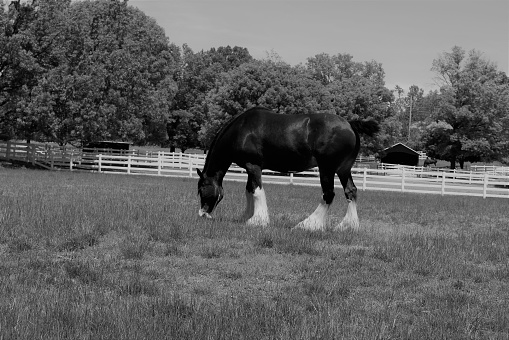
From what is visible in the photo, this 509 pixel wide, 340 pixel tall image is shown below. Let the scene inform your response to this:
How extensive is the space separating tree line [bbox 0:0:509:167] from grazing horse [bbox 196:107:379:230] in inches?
1007

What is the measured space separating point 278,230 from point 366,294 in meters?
3.42

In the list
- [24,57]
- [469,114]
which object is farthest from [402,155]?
[24,57]

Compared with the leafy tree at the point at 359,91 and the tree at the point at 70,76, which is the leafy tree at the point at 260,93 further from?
the tree at the point at 70,76

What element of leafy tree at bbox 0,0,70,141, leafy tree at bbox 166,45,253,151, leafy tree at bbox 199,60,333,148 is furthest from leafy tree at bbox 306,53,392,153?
leafy tree at bbox 0,0,70,141

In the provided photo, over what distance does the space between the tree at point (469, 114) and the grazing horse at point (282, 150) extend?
4090 centimetres

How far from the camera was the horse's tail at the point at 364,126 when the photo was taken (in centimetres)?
1137

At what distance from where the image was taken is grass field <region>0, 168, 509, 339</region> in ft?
14.9

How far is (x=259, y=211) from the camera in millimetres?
10438

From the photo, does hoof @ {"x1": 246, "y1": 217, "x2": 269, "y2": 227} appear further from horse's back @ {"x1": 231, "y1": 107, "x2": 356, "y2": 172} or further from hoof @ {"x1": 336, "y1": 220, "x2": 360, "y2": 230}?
hoof @ {"x1": 336, "y1": 220, "x2": 360, "y2": 230}

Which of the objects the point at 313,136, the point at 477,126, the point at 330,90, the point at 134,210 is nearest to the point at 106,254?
the point at 134,210

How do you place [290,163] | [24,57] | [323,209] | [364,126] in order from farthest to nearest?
[24,57] → [364,126] → [290,163] → [323,209]

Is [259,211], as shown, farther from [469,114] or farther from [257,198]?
[469,114]

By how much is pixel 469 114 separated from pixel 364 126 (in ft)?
134

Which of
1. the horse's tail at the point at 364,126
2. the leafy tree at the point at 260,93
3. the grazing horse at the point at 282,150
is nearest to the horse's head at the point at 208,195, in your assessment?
the grazing horse at the point at 282,150
